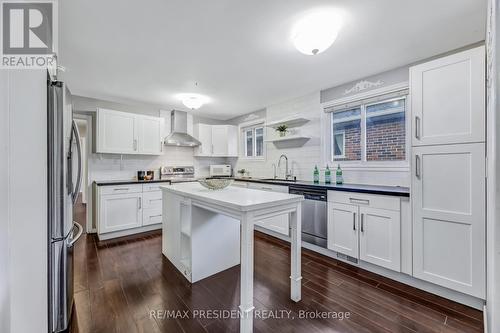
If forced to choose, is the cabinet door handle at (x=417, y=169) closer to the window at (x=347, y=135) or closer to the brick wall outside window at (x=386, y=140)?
the brick wall outside window at (x=386, y=140)

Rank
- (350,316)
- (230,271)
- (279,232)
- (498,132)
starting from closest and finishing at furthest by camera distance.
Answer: (498,132), (350,316), (230,271), (279,232)

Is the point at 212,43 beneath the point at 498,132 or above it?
above

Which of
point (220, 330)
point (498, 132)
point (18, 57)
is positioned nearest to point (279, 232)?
point (220, 330)

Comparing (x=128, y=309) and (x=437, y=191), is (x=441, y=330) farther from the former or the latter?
(x=128, y=309)

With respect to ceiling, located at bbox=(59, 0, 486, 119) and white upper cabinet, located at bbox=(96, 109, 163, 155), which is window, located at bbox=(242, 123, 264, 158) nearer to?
ceiling, located at bbox=(59, 0, 486, 119)

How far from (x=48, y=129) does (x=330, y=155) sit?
132 inches

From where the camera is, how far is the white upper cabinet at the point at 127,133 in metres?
3.70

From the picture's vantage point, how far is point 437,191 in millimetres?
1972

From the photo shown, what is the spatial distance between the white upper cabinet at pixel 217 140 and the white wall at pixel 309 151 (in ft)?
3.42

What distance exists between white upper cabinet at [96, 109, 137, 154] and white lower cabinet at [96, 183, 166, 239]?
712 mm

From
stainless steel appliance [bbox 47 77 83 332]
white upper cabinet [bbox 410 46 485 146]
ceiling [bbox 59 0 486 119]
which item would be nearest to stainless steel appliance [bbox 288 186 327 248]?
white upper cabinet [bbox 410 46 485 146]

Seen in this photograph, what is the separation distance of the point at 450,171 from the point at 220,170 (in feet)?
13.9

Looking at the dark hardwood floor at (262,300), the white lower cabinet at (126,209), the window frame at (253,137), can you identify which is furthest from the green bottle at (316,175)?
the white lower cabinet at (126,209)

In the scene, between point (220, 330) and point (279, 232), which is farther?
point (279, 232)
